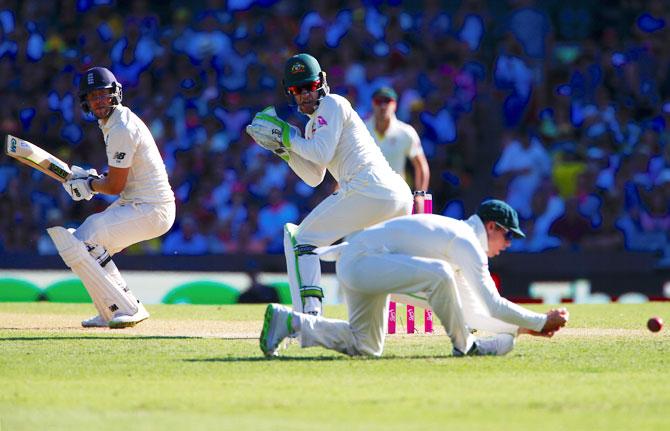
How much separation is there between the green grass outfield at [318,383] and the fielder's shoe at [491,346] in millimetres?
106

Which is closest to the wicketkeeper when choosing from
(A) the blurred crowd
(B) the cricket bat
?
(B) the cricket bat

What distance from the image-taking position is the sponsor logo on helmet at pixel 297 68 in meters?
9.80

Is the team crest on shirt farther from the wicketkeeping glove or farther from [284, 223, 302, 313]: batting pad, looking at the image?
[284, 223, 302, 313]: batting pad

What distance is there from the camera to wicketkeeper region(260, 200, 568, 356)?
8383 millimetres

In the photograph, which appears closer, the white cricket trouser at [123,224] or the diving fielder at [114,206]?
the diving fielder at [114,206]

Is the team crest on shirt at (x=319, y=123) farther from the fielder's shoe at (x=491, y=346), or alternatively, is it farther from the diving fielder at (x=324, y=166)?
the fielder's shoe at (x=491, y=346)

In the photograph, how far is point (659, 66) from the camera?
1958 cm

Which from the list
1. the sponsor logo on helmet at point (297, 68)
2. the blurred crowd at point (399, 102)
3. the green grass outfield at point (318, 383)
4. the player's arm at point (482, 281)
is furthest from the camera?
the blurred crowd at point (399, 102)

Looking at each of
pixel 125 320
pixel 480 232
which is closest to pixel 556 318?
pixel 480 232

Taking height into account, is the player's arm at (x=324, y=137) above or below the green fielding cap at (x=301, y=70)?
below

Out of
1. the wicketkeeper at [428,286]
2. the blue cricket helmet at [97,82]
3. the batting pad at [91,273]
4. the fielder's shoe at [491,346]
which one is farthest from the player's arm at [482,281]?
the blue cricket helmet at [97,82]

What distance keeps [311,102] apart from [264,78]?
10731 millimetres

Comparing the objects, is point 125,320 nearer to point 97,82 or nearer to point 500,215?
point 97,82

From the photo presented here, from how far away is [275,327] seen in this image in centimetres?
873
